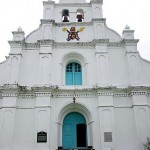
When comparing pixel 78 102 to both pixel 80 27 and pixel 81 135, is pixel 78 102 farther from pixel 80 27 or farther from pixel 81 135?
pixel 80 27

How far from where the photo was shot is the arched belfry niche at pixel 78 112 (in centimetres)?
1508

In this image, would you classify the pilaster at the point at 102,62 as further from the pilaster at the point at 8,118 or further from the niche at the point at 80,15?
the pilaster at the point at 8,118

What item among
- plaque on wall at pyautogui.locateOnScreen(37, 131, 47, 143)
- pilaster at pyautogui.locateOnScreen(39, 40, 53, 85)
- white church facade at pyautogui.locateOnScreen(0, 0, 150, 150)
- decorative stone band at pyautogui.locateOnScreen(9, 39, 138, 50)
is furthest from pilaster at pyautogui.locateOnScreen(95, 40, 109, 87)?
plaque on wall at pyautogui.locateOnScreen(37, 131, 47, 143)

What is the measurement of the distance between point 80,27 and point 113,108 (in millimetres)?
6824

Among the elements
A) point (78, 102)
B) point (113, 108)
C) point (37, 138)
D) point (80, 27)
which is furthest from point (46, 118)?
point (80, 27)

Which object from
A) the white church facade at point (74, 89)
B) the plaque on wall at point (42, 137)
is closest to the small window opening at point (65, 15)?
the white church facade at point (74, 89)

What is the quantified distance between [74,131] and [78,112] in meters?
1.36

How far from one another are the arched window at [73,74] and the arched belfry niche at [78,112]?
176 centimetres

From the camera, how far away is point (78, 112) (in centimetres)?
1617

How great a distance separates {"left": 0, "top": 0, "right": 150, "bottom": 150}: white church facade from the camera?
47.5 feet

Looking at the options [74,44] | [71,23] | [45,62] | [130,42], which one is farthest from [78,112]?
[71,23]

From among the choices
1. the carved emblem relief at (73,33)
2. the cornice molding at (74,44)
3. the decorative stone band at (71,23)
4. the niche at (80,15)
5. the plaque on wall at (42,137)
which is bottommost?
the plaque on wall at (42,137)

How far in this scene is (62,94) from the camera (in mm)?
15633

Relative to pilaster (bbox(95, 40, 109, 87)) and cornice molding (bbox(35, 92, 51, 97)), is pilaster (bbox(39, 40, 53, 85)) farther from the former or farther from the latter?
pilaster (bbox(95, 40, 109, 87))
